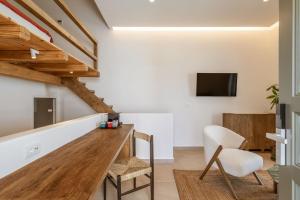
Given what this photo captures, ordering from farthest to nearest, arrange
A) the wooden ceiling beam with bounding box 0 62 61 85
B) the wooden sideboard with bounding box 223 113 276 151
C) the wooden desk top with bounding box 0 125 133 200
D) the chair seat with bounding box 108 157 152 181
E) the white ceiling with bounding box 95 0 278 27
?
the wooden sideboard with bounding box 223 113 276 151 → the white ceiling with bounding box 95 0 278 27 → the wooden ceiling beam with bounding box 0 62 61 85 → the chair seat with bounding box 108 157 152 181 → the wooden desk top with bounding box 0 125 133 200

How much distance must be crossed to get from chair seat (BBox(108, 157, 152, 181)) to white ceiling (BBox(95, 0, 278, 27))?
281 centimetres

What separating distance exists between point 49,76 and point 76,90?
0.64m

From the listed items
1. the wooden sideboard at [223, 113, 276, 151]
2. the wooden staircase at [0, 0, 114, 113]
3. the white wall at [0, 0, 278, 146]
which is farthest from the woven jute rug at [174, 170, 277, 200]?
the wooden staircase at [0, 0, 114, 113]

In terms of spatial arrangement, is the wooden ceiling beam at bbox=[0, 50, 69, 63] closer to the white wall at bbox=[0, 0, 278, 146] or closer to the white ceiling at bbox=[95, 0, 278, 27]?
the white ceiling at bbox=[95, 0, 278, 27]

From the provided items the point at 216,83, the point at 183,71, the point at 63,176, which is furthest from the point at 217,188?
the point at 183,71

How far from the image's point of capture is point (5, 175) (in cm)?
124

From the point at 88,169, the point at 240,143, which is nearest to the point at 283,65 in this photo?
the point at 88,169

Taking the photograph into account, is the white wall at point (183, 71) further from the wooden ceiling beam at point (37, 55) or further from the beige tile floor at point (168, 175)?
the wooden ceiling beam at point (37, 55)

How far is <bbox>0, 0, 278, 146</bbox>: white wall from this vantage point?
4.96 m

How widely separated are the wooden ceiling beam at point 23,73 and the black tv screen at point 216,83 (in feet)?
10.7

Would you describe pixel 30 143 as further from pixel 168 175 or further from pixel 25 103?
pixel 25 103

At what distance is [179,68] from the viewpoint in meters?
4.98

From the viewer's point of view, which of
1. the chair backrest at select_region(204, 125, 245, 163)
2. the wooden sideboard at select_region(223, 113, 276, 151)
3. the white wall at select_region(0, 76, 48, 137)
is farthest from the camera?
the wooden sideboard at select_region(223, 113, 276, 151)

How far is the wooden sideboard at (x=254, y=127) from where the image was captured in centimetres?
454
